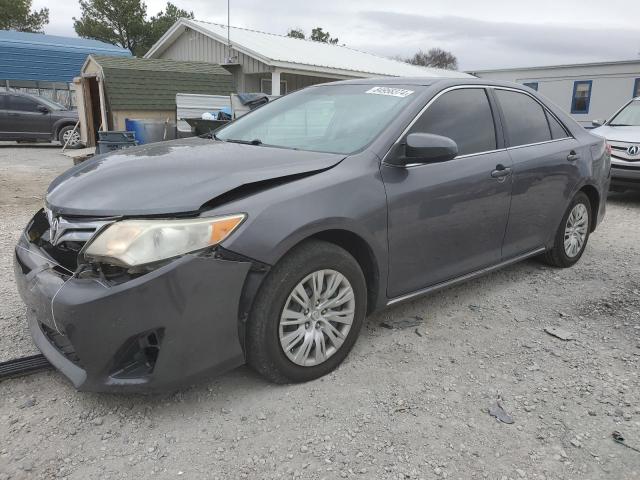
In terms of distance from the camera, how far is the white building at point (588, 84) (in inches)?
746

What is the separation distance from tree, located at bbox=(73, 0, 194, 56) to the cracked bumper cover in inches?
1652

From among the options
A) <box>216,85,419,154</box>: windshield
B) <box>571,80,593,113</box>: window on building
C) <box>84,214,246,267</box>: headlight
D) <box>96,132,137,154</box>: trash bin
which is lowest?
<box>84,214,246,267</box>: headlight

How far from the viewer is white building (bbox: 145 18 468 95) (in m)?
15.7

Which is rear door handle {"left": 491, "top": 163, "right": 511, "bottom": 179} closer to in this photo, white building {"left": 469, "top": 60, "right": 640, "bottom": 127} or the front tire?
the front tire

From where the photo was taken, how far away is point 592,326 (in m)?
3.58

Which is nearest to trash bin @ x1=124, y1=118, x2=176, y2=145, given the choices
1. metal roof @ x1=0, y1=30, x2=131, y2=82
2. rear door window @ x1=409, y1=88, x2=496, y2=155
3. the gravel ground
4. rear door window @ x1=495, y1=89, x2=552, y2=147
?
the gravel ground

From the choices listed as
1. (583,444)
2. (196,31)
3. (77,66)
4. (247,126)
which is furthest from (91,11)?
(583,444)

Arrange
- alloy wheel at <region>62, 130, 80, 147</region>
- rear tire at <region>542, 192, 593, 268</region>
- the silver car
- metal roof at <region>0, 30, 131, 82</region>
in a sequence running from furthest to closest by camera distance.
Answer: metal roof at <region>0, 30, 131, 82</region>
alloy wheel at <region>62, 130, 80, 147</region>
the silver car
rear tire at <region>542, 192, 593, 268</region>

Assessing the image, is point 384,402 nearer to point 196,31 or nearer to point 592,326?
point 592,326

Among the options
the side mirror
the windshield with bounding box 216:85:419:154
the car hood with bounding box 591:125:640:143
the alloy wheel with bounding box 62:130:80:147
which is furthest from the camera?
the alloy wheel with bounding box 62:130:80:147

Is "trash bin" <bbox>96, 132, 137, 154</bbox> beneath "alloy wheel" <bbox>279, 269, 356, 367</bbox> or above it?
above

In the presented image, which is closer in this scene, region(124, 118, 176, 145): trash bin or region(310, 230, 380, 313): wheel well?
region(310, 230, 380, 313): wheel well

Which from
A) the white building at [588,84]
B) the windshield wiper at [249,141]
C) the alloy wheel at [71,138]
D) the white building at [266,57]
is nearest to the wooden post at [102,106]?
the alloy wheel at [71,138]

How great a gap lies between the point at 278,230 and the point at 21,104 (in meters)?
14.9
